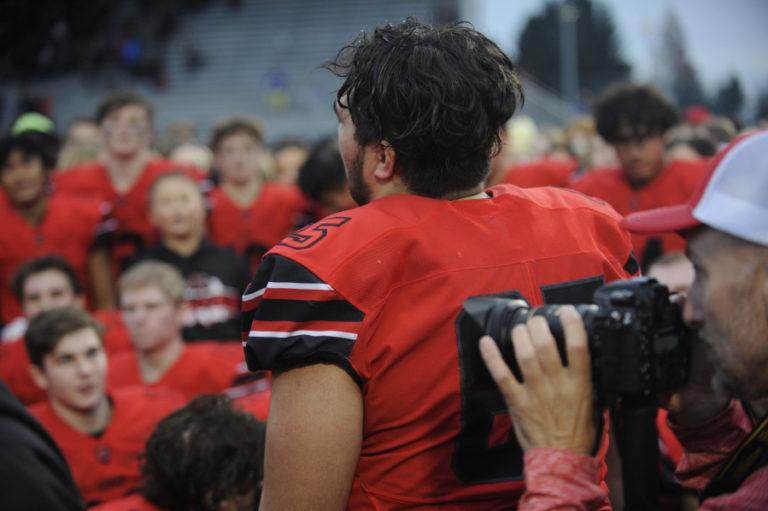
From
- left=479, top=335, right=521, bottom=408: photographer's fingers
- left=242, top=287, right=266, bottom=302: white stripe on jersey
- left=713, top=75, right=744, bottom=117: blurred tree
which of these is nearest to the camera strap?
left=479, top=335, right=521, bottom=408: photographer's fingers

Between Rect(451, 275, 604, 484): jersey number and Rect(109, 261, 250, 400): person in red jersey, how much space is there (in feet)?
7.56

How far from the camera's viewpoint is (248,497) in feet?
7.86

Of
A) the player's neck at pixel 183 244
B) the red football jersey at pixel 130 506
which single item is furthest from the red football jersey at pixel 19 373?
the red football jersey at pixel 130 506

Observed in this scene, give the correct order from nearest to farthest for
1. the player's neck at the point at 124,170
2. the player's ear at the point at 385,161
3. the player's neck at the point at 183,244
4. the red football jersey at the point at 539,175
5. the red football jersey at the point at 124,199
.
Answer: the player's ear at the point at 385,161
the player's neck at the point at 183,244
the red football jersey at the point at 124,199
the player's neck at the point at 124,170
the red football jersey at the point at 539,175

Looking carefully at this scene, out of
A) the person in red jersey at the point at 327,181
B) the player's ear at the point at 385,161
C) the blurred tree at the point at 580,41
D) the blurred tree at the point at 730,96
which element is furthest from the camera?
the blurred tree at the point at 580,41

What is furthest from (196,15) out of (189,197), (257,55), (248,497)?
(248,497)

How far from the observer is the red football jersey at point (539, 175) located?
17.8 ft

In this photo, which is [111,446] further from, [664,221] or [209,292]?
[664,221]

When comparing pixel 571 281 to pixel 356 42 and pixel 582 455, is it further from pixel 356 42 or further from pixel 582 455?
pixel 356 42

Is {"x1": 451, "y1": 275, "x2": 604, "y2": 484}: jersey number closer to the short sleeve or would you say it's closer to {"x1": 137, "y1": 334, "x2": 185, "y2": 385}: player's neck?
the short sleeve

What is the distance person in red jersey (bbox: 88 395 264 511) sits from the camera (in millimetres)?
2332

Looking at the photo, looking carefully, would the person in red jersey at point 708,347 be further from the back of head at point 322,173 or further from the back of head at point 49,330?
the back of head at point 322,173

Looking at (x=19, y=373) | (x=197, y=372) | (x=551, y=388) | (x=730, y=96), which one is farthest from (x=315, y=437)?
(x=730, y=96)

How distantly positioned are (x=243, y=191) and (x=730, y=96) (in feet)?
46.8
